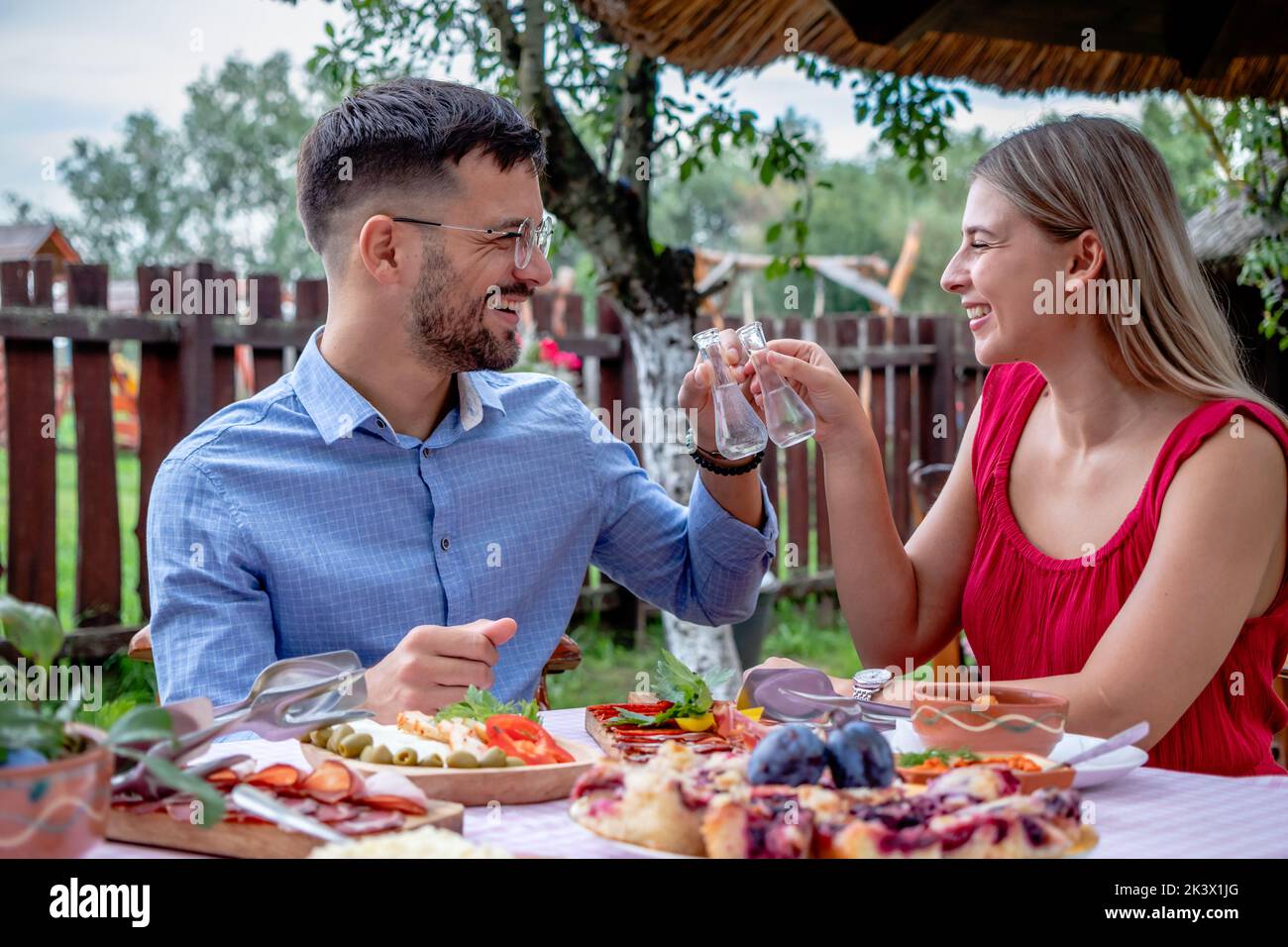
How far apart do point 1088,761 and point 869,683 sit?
380mm

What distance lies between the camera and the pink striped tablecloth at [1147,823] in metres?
1.27

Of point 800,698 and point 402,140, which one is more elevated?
point 402,140

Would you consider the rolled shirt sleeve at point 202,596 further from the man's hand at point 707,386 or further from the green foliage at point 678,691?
the man's hand at point 707,386

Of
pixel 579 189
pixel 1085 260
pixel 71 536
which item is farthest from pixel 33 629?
pixel 71 536

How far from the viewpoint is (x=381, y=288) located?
2441 mm

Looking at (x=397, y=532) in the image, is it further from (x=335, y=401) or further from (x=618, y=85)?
(x=618, y=85)

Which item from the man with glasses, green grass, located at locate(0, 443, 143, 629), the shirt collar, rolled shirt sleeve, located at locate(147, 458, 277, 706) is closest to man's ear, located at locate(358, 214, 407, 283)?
the man with glasses

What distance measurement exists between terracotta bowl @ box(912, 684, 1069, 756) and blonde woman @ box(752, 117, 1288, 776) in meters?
0.44

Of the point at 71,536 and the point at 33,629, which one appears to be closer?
the point at 33,629

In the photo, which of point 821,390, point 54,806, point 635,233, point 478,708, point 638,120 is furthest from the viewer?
point 638,120

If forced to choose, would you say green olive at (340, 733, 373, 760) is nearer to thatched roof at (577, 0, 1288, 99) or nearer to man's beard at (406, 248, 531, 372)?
man's beard at (406, 248, 531, 372)

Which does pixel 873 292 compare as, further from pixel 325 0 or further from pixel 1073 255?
pixel 1073 255

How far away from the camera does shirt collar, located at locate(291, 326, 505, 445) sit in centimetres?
232

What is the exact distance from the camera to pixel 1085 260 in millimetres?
2336
